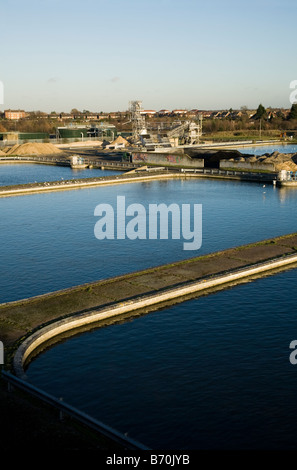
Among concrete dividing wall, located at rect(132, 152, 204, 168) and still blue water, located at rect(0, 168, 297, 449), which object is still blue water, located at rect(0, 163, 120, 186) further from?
still blue water, located at rect(0, 168, 297, 449)

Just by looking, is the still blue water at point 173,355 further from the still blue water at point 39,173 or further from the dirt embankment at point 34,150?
the dirt embankment at point 34,150

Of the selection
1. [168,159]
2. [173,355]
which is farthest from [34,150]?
[173,355]

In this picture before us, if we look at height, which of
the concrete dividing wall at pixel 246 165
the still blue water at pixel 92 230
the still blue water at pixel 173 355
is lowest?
the still blue water at pixel 173 355

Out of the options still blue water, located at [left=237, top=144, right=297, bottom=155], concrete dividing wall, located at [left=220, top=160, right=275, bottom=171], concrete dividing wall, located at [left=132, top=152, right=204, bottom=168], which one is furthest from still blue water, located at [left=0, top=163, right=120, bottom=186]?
still blue water, located at [left=237, top=144, right=297, bottom=155]

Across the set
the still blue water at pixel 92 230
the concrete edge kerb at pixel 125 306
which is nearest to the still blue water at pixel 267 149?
the still blue water at pixel 92 230

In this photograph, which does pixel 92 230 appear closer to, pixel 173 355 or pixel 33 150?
pixel 173 355
